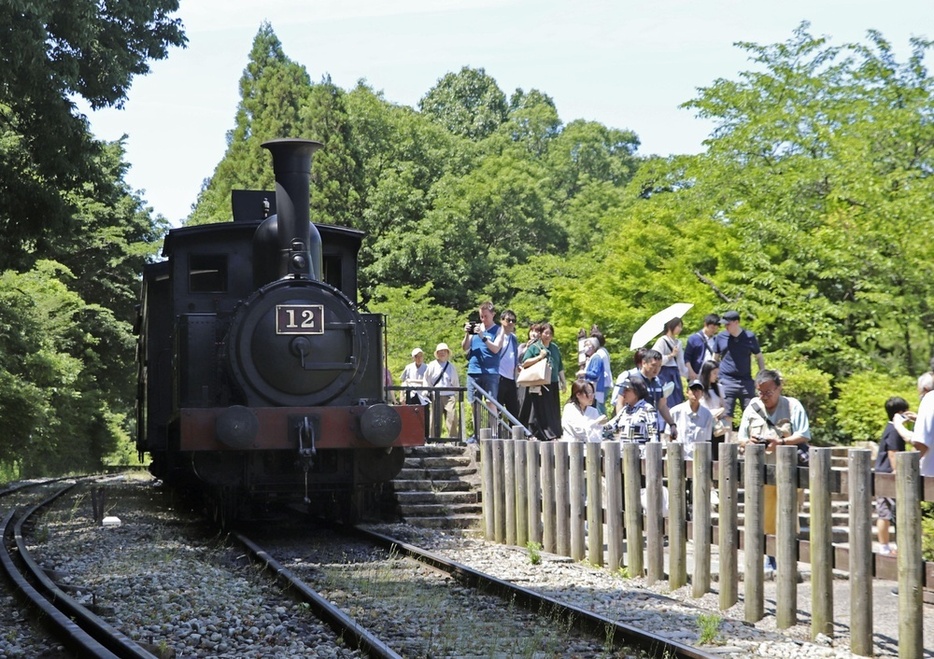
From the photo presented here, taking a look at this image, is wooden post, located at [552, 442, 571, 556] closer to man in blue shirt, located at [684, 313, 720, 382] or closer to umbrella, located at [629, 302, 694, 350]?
umbrella, located at [629, 302, 694, 350]

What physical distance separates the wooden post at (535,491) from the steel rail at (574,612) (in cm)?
122

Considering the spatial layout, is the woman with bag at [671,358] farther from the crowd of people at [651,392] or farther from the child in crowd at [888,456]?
the child in crowd at [888,456]

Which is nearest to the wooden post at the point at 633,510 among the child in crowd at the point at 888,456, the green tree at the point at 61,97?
the child in crowd at the point at 888,456

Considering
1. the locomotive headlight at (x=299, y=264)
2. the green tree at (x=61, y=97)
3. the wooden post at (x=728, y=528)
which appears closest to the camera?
the wooden post at (x=728, y=528)

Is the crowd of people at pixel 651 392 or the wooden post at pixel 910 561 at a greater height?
the crowd of people at pixel 651 392

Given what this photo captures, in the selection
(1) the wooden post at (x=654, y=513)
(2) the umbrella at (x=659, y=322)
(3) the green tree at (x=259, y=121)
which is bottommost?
(1) the wooden post at (x=654, y=513)

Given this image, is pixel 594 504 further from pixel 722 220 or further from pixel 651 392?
pixel 722 220

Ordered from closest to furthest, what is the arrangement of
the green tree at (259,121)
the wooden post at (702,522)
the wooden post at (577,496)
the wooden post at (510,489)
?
1. the wooden post at (702,522)
2. the wooden post at (577,496)
3. the wooden post at (510,489)
4. the green tree at (259,121)

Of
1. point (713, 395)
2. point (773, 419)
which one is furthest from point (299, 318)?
point (773, 419)

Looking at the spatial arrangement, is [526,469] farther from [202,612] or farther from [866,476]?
[866,476]

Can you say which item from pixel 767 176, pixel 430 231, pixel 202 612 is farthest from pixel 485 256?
pixel 202 612

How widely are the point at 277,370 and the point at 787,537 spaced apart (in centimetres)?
610

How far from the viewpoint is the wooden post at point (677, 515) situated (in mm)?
8898

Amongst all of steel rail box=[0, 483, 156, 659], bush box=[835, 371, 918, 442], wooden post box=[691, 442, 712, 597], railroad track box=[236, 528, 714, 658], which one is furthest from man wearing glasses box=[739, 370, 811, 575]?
bush box=[835, 371, 918, 442]
